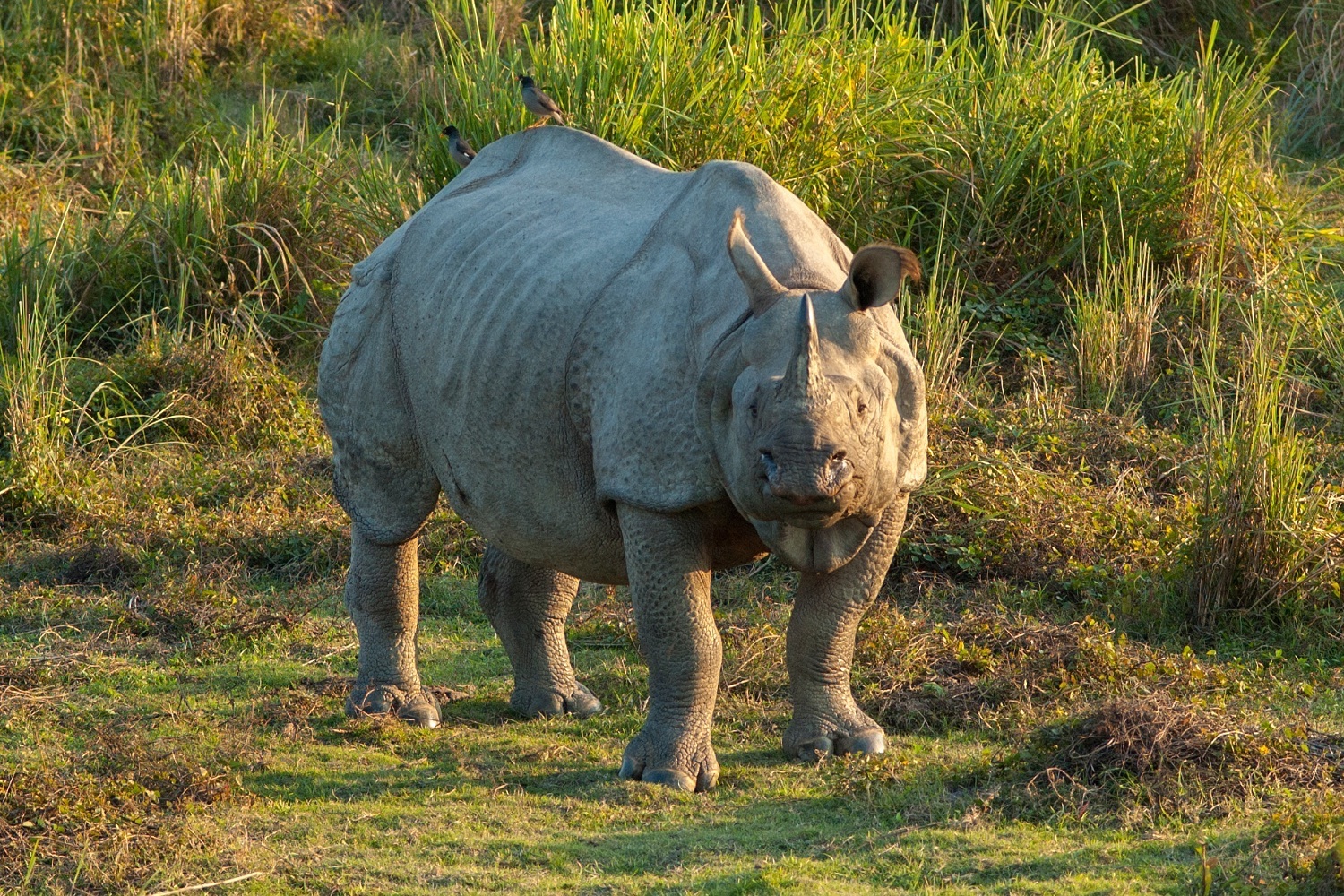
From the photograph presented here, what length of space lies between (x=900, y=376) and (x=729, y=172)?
33.2 inches

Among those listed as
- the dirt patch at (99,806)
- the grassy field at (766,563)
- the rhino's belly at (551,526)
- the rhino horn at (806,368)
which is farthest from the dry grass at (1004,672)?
the dirt patch at (99,806)

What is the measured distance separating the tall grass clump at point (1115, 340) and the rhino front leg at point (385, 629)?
3.64m

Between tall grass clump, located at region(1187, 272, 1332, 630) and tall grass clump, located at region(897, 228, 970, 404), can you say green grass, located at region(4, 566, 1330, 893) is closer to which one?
tall grass clump, located at region(1187, 272, 1332, 630)

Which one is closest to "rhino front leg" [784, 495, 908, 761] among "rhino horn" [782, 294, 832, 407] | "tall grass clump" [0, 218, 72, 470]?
"rhino horn" [782, 294, 832, 407]

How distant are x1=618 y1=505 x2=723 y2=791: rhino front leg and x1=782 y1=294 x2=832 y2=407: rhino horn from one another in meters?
0.72

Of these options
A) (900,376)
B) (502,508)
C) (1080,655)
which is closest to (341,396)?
(502,508)

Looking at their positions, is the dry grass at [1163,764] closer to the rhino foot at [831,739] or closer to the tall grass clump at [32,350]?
Answer: the rhino foot at [831,739]

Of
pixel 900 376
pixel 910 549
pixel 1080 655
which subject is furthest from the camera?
pixel 910 549

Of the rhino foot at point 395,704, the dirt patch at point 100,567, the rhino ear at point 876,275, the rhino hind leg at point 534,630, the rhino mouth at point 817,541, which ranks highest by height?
the rhino ear at point 876,275

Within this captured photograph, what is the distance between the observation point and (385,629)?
612 centimetres

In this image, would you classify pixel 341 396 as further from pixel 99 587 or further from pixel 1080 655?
pixel 1080 655

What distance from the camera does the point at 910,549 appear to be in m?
7.21

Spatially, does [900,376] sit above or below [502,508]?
above

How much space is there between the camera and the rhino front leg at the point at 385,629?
6.06 metres
